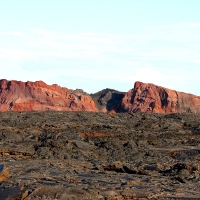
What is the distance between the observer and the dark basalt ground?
9430mm

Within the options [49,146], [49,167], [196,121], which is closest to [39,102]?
[196,121]

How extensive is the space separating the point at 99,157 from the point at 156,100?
49.1 meters

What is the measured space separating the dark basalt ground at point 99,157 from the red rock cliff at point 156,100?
29822 mm

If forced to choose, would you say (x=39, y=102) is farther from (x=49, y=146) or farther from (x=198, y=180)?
(x=198, y=180)

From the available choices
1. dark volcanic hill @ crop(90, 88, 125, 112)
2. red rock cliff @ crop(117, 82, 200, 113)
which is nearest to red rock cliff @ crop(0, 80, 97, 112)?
dark volcanic hill @ crop(90, 88, 125, 112)

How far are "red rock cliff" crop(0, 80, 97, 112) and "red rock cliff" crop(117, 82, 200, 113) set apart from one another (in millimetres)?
5352

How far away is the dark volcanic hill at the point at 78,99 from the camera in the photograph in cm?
6391

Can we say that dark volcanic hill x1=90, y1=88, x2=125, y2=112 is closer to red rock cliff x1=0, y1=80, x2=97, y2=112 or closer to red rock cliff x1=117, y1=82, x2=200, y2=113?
red rock cliff x1=117, y1=82, x2=200, y2=113

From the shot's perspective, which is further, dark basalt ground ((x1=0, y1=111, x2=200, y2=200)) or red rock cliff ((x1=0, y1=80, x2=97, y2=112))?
red rock cliff ((x1=0, y1=80, x2=97, y2=112))

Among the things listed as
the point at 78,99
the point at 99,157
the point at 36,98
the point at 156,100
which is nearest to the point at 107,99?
the point at 78,99

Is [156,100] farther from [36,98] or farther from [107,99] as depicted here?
[36,98]

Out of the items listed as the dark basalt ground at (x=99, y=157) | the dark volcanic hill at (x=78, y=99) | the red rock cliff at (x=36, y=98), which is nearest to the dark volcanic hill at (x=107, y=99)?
the dark volcanic hill at (x=78, y=99)

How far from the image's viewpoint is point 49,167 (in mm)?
12133

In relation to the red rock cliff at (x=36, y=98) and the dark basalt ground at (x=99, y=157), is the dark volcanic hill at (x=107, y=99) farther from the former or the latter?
the dark basalt ground at (x=99, y=157)
